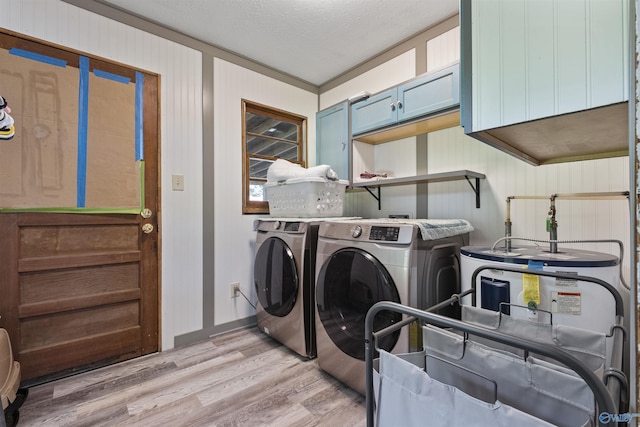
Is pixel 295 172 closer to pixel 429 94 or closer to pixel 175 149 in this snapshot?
pixel 175 149

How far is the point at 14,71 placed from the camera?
1.61 m

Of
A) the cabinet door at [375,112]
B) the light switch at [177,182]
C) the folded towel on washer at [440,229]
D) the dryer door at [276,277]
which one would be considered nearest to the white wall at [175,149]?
the light switch at [177,182]

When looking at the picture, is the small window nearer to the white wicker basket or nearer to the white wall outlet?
the white wicker basket

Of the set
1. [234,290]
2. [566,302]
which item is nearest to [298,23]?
[234,290]

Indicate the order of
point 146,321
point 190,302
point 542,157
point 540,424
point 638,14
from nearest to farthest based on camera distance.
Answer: point 638,14 < point 540,424 < point 542,157 < point 146,321 < point 190,302

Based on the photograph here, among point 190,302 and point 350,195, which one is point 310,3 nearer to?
point 350,195

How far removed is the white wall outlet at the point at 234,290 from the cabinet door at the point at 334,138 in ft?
4.24

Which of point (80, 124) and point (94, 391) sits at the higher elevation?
point (80, 124)

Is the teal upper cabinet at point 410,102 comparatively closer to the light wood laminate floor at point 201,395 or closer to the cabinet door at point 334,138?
the cabinet door at point 334,138

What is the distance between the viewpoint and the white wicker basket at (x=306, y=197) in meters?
2.15

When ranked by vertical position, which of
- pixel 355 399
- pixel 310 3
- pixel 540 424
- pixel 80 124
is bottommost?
pixel 355 399

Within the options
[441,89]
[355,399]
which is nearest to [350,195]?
[441,89]

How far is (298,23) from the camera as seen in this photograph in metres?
2.05

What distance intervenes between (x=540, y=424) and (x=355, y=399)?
1216 millimetres
